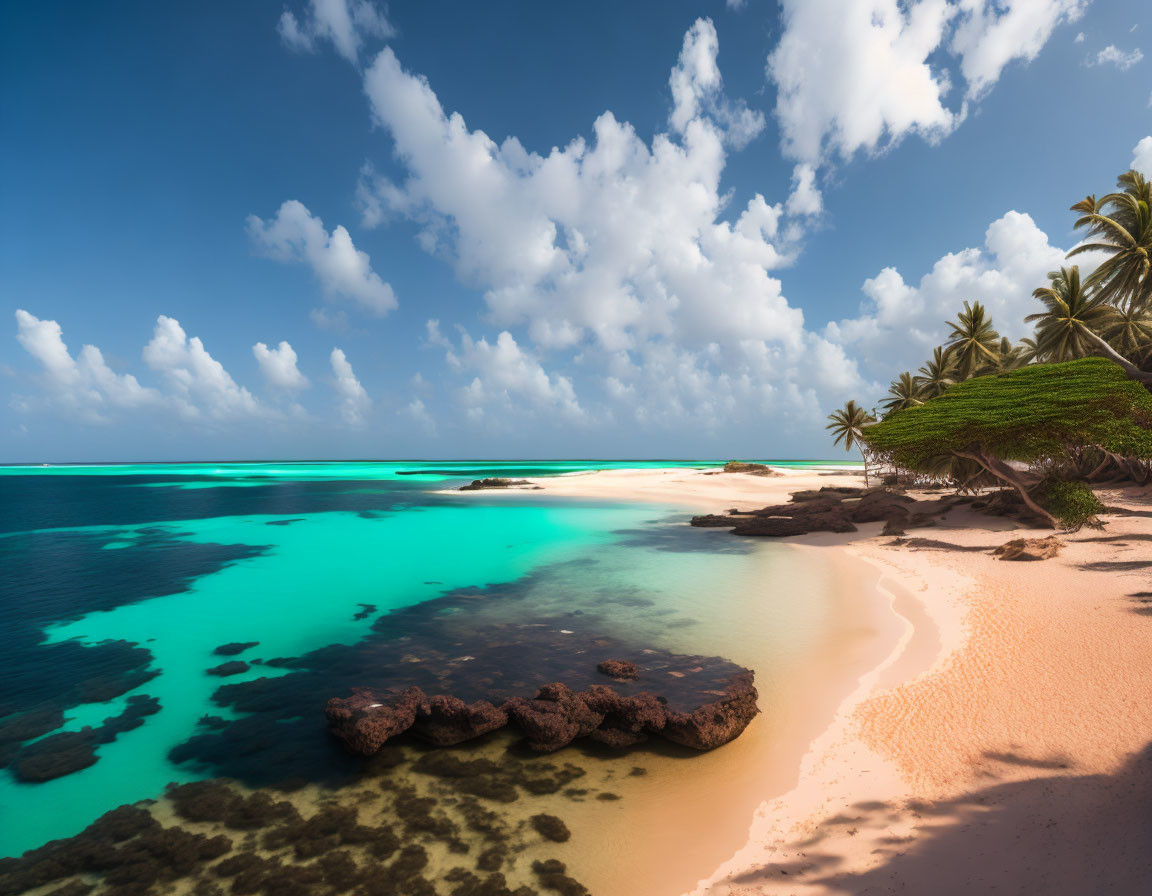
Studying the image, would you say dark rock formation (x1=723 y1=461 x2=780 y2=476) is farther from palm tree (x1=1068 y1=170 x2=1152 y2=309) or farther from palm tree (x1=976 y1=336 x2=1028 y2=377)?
palm tree (x1=1068 y1=170 x2=1152 y2=309)

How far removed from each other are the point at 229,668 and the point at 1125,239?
4648cm

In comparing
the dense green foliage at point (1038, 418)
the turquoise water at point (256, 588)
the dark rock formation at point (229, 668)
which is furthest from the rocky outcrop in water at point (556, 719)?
the dense green foliage at point (1038, 418)

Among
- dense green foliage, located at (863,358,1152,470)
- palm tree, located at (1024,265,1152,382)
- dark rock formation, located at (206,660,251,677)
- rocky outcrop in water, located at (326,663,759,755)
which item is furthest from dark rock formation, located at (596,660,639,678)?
palm tree, located at (1024,265,1152,382)

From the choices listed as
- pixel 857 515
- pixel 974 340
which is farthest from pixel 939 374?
pixel 857 515

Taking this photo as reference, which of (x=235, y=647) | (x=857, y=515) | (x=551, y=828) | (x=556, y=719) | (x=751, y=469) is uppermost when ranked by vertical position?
(x=751, y=469)

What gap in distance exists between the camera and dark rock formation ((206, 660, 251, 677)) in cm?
1087

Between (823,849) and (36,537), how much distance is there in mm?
45068

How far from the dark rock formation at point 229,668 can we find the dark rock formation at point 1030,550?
23.5m

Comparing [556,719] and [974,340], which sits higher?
[974,340]

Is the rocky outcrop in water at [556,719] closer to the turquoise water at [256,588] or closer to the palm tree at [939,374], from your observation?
the turquoise water at [256,588]

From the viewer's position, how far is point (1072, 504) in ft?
63.4

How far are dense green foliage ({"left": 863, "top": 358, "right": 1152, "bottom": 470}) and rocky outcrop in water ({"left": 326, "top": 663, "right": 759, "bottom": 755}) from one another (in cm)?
2016

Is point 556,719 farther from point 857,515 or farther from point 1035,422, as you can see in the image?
point 857,515

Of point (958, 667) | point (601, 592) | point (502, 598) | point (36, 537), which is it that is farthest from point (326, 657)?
point (36, 537)
